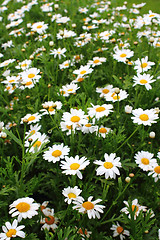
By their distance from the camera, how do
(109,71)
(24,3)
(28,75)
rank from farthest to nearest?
(24,3) → (109,71) → (28,75)

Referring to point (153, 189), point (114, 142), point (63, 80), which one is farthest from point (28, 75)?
point (153, 189)

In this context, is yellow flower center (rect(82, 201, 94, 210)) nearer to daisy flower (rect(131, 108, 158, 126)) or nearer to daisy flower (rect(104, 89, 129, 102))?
daisy flower (rect(131, 108, 158, 126))

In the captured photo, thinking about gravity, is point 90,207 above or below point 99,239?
above

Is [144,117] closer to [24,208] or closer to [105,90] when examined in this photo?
[105,90]

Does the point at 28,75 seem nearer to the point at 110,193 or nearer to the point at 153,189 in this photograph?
the point at 110,193

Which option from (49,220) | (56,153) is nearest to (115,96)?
(56,153)

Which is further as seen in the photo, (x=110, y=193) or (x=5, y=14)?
(x=5, y=14)

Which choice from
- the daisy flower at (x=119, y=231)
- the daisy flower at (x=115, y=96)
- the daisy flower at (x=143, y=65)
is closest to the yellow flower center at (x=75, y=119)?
the daisy flower at (x=115, y=96)

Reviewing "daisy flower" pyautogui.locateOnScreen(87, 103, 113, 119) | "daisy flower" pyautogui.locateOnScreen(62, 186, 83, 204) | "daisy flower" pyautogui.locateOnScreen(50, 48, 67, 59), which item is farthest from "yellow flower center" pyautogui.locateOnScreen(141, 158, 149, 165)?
"daisy flower" pyautogui.locateOnScreen(50, 48, 67, 59)

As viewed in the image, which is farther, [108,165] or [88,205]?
[108,165]
